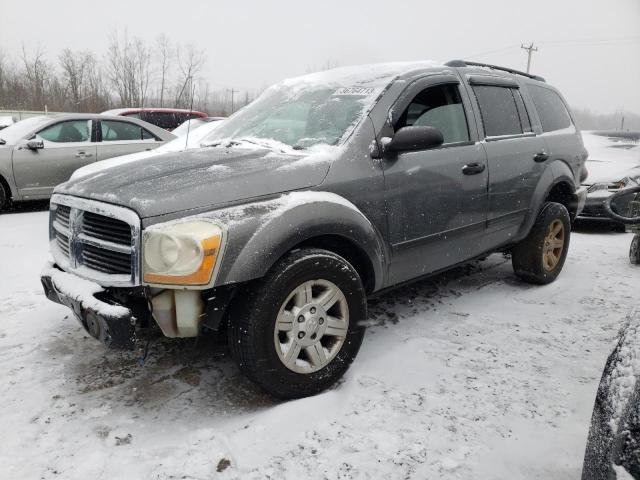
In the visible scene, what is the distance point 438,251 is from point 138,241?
193cm

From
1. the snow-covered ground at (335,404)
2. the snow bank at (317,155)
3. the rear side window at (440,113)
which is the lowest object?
the snow-covered ground at (335,404)

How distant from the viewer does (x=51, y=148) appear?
7262 mm

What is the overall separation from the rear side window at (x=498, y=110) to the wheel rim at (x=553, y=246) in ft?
3.09

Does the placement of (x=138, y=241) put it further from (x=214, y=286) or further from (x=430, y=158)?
(x=430, y=158)

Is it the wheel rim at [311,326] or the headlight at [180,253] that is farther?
the wheel rim at [311,326]

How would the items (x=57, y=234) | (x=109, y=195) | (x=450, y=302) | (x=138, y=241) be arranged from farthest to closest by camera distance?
(x=450, y=302) < (x=57, y=234) < (x=109, y=195) < (x=138, y=241)

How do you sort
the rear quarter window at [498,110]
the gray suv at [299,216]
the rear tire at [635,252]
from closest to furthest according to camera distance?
the gray suv at [299,216], the rear quarter window at [498,110], the rear tire at [635,252]

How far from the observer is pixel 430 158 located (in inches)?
119

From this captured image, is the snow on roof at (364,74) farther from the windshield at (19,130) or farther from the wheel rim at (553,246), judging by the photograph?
the windshield at (19,130)

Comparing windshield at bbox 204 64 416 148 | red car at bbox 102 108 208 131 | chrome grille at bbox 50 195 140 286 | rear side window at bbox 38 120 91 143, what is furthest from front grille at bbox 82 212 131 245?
red car at bbox 102 108 208 131

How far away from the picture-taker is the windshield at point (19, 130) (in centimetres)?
713

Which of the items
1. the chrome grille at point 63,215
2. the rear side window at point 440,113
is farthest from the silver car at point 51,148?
the rear side window at point 440,113

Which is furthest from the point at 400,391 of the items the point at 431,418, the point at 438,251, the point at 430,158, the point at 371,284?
the point at 430,158

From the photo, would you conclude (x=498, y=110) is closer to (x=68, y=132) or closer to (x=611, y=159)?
(x=611, y=159)
